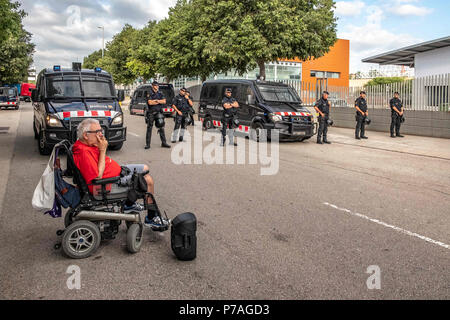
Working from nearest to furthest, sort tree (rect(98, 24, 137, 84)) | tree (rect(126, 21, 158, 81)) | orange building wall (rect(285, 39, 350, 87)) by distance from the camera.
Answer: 1. tree (rect(126, 21, 158, 81))
2. tree (rect(98, 24, 137, 84))
3. orange building wall (rect(285, 39, 350, 87))

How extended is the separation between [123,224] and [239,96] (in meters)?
10.2

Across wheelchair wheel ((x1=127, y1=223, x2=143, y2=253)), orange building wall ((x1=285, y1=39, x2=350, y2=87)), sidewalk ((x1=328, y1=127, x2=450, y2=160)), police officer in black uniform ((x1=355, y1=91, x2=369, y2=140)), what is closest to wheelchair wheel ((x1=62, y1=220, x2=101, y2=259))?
wheelchair wheel ((x1=127, y1=223, x2=143, y2=253))

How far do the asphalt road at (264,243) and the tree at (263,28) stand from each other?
563 inches

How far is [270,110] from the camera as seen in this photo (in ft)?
43.8

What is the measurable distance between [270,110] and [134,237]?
981cm

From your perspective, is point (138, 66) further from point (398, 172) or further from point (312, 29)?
point (398, 172)

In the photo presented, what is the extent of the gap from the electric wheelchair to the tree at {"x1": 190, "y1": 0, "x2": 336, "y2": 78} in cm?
1782

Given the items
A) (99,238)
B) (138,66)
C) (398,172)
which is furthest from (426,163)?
(138,66)

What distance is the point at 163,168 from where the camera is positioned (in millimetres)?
8680

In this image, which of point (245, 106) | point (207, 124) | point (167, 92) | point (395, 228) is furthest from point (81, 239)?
point (167, 92)

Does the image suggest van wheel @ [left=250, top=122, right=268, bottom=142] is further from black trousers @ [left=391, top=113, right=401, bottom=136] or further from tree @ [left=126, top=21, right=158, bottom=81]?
tree @ [left=126, top=21, right=158, bottom=81]

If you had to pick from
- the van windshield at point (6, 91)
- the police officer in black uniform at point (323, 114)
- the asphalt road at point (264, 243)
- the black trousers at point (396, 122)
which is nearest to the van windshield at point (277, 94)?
the police officer in black uniform at point (323, 114)

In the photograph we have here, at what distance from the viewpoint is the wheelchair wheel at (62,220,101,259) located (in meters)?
4.01

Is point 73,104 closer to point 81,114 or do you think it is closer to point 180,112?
point 81,114
